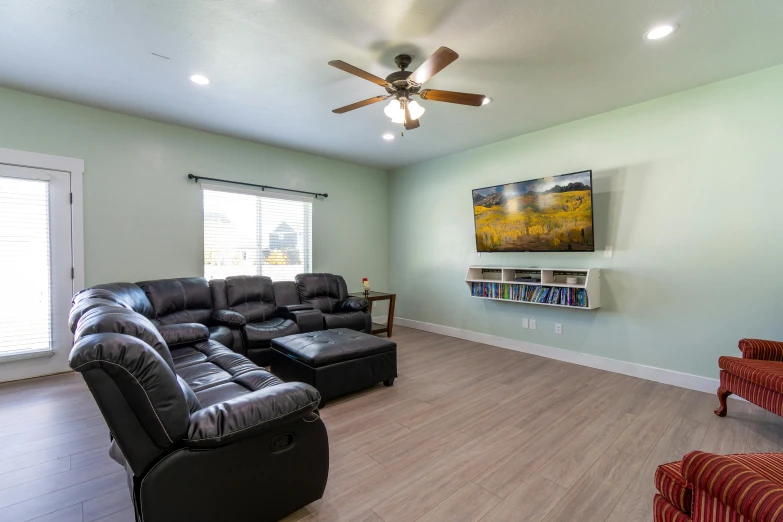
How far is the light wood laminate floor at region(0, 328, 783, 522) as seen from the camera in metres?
1.74

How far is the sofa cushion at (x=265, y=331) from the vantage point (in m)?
3.70

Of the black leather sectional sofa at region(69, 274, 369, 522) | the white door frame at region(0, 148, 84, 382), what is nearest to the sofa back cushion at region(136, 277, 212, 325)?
the white door frame at region(0, 148, 84, 382)

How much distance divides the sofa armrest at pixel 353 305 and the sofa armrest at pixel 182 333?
1.96 m

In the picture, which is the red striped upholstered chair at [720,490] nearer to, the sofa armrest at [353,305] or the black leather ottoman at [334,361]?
the black leather ottoman at [334,361]

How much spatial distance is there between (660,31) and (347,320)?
406 cm

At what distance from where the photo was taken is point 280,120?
397 cm

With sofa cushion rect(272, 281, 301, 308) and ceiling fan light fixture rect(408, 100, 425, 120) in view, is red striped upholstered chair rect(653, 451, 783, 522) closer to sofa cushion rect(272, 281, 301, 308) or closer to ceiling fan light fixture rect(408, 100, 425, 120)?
ceiling fan light fixture rect(408, 100, 425, 120)

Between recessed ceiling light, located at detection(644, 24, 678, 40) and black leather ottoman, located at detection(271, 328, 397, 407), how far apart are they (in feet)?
10.3

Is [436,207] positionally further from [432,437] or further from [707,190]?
[432,437]

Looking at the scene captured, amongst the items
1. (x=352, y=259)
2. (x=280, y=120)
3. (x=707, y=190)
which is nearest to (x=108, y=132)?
(x=280, y=120)

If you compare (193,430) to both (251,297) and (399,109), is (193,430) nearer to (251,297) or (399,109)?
(399,109)

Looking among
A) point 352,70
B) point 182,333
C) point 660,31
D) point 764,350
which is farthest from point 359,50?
point 764,350

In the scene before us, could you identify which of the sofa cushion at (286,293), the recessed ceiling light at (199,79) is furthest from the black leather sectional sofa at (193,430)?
the sofa cushion at (286,293)

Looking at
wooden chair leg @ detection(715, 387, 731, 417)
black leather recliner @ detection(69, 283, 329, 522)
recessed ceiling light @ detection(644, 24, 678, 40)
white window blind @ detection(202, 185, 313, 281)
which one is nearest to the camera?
black leather recliner @ detection(69, 283, 329, 522)
